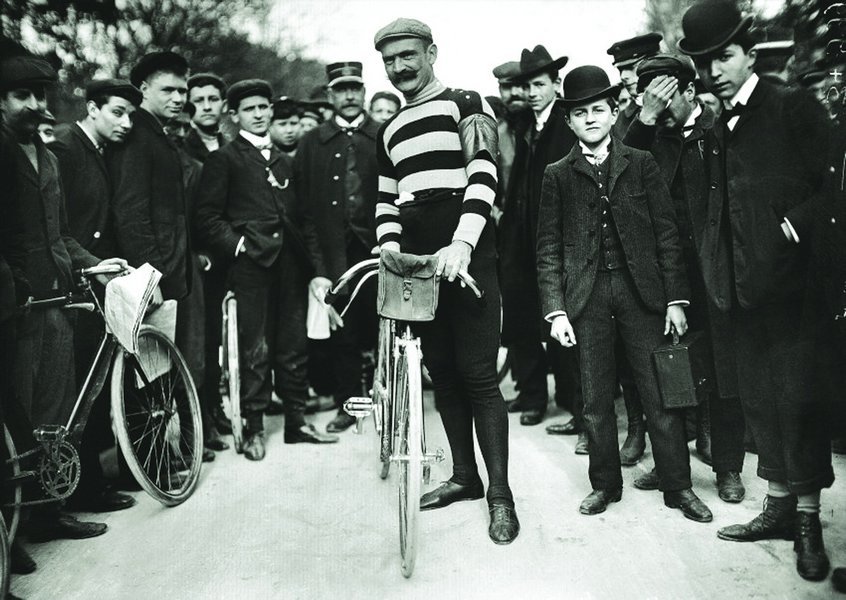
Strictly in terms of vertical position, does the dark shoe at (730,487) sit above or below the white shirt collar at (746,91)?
below

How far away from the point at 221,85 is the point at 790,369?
4841 mm

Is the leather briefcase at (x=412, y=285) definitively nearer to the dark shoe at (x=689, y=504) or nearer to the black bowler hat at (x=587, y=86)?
the black bowler hat at (x=587, y=86)

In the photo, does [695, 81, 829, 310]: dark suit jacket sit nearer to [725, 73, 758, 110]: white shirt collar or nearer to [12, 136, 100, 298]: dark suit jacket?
[725, 73, 758, 110]: white shirt collar

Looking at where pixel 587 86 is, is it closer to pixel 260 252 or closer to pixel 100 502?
pixel 260 252

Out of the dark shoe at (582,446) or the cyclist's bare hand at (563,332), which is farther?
the dark shoe at (582,446)

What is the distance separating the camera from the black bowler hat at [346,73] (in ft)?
20.1

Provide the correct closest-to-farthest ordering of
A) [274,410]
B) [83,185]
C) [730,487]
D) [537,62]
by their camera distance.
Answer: [730,487] → [83,185] → [537,62] → [274,410]

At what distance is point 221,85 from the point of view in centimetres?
647

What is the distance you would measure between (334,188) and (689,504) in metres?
3.36

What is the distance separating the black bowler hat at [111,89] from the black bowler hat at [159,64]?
15.9 inches

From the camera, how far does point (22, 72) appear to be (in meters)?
3.93

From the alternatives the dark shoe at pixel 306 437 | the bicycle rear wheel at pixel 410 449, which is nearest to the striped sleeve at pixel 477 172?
the bicycle rear wheel at pixel 410 449

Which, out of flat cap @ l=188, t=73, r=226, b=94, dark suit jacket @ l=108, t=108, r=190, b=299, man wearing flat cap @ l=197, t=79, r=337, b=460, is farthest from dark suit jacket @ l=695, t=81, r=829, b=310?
flat cap @ l=188, t=73, r=226, b=94

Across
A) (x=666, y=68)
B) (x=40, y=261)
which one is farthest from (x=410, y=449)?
(x=666, y=68)
